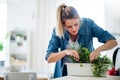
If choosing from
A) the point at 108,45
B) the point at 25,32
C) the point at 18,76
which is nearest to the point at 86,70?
the point at 108,45

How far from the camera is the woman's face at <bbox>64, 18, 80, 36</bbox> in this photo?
209 centimetres

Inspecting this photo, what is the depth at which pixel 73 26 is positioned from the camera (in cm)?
210

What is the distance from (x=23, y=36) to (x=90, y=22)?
2794mm

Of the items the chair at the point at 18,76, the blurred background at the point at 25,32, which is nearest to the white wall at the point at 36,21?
the blurred background at the point at 25,32

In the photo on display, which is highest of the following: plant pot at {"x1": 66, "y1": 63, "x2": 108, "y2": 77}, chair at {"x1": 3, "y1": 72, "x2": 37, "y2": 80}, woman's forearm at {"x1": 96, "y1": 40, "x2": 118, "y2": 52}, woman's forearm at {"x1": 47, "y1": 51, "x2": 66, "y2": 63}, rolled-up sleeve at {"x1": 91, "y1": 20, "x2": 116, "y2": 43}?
rolled-up sleeve at {"x1": 91, "y1": 20, "x2": 116, "y2": 43}

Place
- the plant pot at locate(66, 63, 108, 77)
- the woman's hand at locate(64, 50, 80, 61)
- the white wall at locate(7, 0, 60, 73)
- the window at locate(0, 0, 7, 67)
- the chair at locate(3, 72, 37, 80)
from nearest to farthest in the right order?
the plant pot at locate(66, 63, 108, 77), the woman's hand at locate(64, 50, 80, 61), the chair at locate(3, 72, 37, 80), the white wall at locate(7, 0, 60, 73), the window at locate(0, 0, 7, 67)

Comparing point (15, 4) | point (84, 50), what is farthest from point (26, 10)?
point (84, 50)

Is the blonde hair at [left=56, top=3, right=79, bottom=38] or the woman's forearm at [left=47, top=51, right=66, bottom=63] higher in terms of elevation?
the blonde hair at [left=56, top=3, right=79, bottom=38]

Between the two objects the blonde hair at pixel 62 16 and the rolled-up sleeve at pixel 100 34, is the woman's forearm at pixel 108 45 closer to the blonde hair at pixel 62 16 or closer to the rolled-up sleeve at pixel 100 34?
the rolled-up sleeve at pixel 100 34

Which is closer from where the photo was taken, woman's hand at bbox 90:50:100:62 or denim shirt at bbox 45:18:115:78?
woman's hand at bbox 90:50:100:62

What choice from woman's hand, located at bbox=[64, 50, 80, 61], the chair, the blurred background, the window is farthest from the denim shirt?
the window

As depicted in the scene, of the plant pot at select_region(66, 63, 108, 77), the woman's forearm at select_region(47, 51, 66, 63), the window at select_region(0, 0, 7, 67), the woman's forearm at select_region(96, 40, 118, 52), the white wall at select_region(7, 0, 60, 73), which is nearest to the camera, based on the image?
the plant pot at select_region(66, 63, 108, 77)

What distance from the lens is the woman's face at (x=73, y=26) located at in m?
2.09

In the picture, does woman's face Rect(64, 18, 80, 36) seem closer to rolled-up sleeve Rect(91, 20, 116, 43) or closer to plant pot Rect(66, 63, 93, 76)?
rolled-up sleeve Rect(91, 20, 116, 43)
